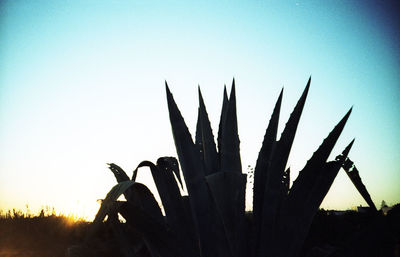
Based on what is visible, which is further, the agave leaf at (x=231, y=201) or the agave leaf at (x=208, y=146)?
the agave leaf at (x=208, y=146)

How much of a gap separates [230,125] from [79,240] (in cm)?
368

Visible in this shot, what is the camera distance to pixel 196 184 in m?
1.32

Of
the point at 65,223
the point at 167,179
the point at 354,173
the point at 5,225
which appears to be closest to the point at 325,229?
the point at 354,173

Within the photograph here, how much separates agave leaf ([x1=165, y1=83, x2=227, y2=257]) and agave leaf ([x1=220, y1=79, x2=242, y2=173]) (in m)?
0.15

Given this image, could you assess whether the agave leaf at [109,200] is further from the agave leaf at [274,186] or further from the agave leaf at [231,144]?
the agave leaf at [274,186]

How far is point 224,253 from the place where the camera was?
1199 millimetres

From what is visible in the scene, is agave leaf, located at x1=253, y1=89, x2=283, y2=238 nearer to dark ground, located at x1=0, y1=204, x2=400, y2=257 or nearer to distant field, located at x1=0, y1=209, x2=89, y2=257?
dark ground, located at x1=0, y1=204, x2=400, y2=257

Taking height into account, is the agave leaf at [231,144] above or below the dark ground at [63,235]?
above

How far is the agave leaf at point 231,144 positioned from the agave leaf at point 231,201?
0.31 ft

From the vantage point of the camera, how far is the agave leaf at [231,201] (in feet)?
3.56

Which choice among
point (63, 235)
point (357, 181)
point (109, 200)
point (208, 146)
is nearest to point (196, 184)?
point (208, 146)

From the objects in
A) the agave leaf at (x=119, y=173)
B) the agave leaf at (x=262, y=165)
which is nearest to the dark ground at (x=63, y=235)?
→ the agave leaf at (x=262, y=165)

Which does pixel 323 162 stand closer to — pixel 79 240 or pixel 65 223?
pixel 79 240

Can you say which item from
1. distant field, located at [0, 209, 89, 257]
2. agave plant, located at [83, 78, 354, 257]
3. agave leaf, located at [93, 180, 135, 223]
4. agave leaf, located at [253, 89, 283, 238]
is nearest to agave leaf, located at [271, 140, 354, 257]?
agave plant, located at [83, 78, 354, 257]
